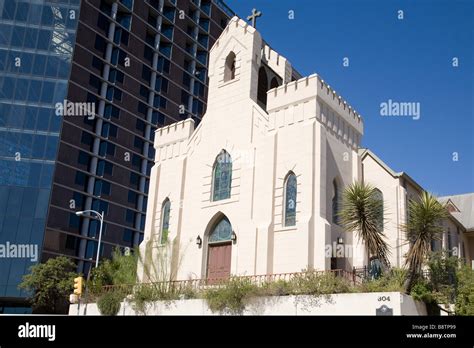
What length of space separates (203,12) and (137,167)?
2836 centimetres

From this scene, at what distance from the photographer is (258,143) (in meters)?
30.0

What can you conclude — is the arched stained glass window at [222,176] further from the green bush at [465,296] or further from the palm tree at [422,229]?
the green bush at [465,296]

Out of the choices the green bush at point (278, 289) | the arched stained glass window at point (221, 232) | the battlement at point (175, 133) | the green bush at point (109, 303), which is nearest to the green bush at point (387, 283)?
the green bush at point (278, 289)

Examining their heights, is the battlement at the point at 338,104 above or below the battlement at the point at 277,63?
below

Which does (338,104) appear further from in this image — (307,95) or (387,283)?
(387,283)

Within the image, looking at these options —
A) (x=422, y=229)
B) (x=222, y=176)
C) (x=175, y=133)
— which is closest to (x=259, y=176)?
(x=222, y=176)

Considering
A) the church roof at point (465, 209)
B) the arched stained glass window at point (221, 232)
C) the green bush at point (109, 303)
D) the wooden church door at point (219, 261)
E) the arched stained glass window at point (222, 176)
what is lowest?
the green bush at point (109, 303)

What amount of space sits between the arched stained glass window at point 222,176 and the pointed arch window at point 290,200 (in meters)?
3.75

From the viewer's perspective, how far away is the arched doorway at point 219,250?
29.4 m

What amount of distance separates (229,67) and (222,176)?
24.2 ft

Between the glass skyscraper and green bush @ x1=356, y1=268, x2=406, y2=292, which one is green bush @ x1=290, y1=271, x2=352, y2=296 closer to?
green bush @ x1=356, y1=268, x2=406, y2=292

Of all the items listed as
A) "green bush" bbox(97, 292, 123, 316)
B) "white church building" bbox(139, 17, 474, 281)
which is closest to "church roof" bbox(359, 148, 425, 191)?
"white church building" bbox(139, 17, 474, 281)

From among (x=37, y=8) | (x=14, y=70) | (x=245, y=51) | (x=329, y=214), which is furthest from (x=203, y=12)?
(x=329, y=214)
